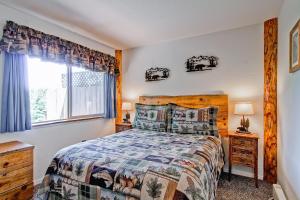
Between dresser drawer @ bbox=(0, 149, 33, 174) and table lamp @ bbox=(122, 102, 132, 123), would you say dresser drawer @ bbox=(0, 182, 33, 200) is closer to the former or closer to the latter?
dresser drawer @ bbox=(0, 149, 33, 174)

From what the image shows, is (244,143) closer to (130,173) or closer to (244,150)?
(244,150)

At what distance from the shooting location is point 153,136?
8.43 ft

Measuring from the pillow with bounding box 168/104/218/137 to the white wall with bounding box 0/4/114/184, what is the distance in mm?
1672

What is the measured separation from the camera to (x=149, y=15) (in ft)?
8.13

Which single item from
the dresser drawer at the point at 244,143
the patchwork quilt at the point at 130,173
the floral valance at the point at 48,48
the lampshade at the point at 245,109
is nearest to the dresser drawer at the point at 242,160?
the dresser drawer at the point at 244,143

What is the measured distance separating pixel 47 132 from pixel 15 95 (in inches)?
28.8

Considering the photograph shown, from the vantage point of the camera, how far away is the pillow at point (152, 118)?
9.62 ft

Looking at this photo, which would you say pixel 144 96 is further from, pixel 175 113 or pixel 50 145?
pixel 50 145

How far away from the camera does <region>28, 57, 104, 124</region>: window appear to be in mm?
2662

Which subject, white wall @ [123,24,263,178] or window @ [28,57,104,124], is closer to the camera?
window @ [28,57,104,124]

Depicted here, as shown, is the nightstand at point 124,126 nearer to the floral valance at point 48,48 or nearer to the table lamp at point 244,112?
the floral valance at point 48,48

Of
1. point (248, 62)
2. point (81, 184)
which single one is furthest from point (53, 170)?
point (248, 62)

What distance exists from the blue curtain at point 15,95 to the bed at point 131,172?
0.96m

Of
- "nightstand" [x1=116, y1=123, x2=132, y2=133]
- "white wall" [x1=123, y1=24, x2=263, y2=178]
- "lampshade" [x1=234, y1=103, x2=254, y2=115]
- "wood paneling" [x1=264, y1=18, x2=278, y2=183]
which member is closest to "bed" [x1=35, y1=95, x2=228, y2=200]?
"lampshade" [x1=234, y1=103, x2=254, y2=115]
